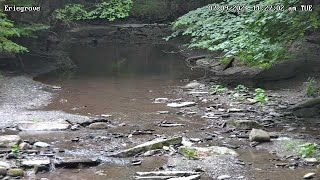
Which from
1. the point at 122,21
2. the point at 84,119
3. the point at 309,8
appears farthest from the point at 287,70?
the point at 122,21

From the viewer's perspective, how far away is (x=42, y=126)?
10266 mm

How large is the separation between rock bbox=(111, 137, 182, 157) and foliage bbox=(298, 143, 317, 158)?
228 cm

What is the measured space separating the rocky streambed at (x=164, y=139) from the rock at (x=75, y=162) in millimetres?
16

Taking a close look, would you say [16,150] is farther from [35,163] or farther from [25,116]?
[25,116]

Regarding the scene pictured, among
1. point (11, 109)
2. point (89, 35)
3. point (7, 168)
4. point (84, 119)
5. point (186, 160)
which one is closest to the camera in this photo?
point (7, 168)

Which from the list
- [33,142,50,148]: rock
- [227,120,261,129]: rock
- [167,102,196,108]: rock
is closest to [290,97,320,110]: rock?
[227,120,261,129]: rock

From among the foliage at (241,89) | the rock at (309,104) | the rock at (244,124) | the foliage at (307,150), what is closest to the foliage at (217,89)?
the foliage at (241,89)

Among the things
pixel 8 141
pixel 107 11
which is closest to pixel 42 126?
pixel 8 141

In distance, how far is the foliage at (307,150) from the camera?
7977mm

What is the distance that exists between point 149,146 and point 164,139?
53 centimetres

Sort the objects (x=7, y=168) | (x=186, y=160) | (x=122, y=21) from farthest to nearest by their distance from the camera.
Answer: (x=122, y=21)
(x=186, y=160)
(x=7, y=168)

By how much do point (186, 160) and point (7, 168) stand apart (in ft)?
9.55

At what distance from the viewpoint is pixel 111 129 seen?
10.4m

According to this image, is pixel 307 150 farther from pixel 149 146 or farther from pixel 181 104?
pixel 181 104
